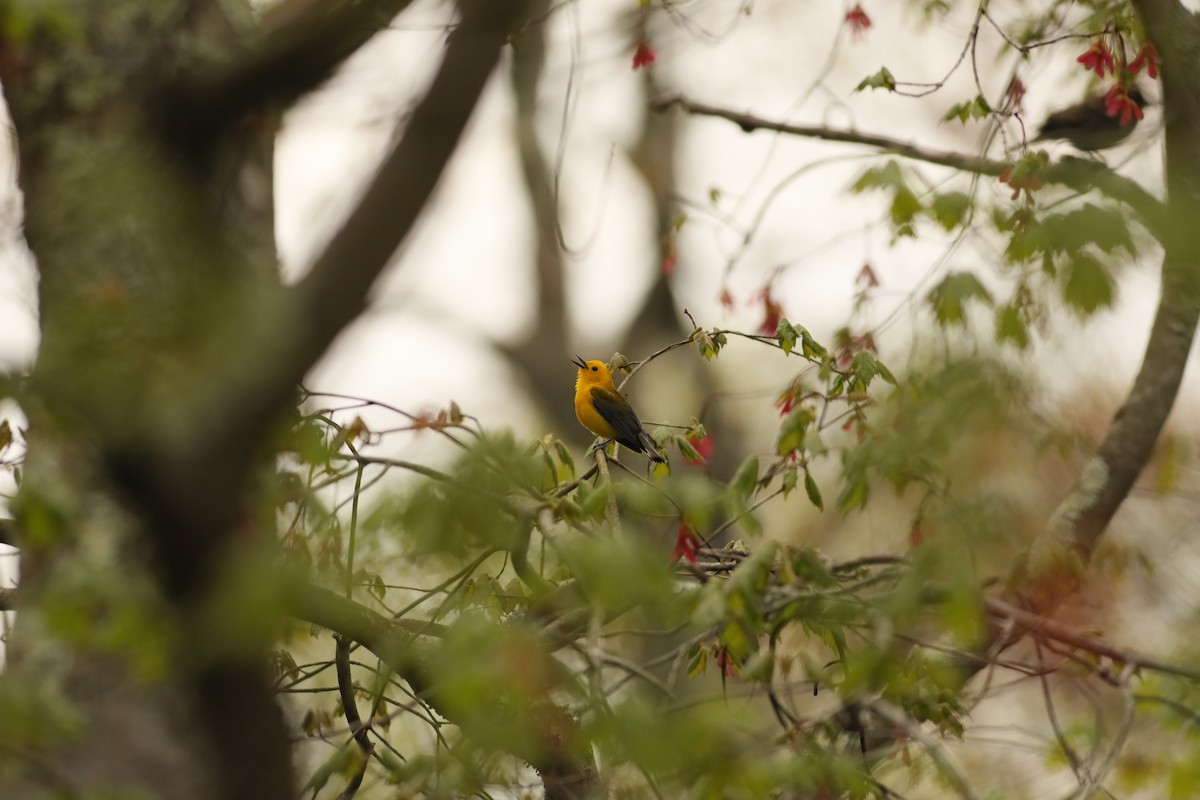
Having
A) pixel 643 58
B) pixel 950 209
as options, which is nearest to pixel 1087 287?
pixel 950 209

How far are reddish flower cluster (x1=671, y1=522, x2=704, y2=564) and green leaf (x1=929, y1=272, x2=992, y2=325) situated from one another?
4.50 feet

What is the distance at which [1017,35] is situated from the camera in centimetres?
463

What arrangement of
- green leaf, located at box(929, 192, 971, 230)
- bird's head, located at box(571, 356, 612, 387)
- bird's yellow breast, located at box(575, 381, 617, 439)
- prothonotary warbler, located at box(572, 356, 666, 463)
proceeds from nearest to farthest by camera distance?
green leaf, located at box(929, 192, 971, 230) < prothonotary warbler, located at box(572, 356, 666, 463) < bird's yellow breast, located at box(575, 381, 617, 439) < bird's head, located at box(571, 356, 612, 387)

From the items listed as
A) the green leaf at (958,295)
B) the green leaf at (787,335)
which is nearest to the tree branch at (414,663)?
the green leaf at (787,335)

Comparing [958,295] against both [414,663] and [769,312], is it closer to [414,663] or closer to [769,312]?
[769,312]

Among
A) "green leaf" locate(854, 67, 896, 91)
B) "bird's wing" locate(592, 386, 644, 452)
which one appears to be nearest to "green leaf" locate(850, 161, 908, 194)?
"green leaf" locate(854, 67, 896, 91)

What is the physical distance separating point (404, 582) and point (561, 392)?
726cm

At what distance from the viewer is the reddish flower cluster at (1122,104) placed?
141 inches

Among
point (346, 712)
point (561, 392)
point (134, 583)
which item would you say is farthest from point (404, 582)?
point (561, 392)

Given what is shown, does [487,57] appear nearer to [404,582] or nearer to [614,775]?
[614,775]

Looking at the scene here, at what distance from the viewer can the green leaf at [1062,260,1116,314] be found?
8.61 feet

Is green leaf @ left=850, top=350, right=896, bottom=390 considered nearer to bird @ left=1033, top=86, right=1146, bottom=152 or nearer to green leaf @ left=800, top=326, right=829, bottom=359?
green leaf @ left=800, top=326, right=829, bottom=359

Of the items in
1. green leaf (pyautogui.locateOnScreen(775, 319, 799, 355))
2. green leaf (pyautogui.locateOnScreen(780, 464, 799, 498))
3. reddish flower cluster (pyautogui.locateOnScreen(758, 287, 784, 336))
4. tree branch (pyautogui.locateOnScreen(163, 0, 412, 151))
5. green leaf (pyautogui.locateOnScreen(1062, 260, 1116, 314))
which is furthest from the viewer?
reddish flower cluster (pyautogui.locateOnScreen(758, 287, 784, 336))

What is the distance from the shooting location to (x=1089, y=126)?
3965 millimetres
